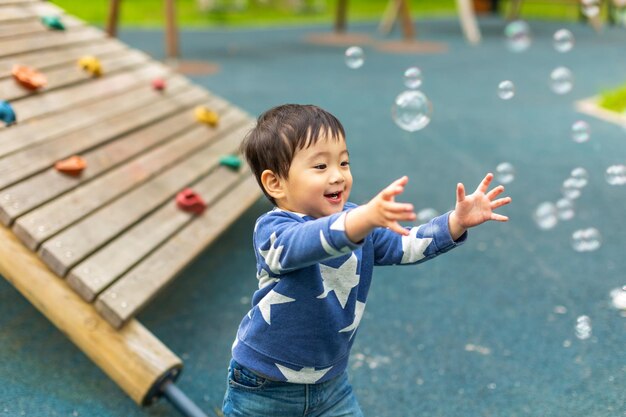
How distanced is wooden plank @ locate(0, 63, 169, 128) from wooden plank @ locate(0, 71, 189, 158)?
35mm

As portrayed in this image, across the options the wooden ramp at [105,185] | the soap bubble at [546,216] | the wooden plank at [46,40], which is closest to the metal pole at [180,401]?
the wooden ramp at [105,185]

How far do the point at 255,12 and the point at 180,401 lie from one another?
17118 mm

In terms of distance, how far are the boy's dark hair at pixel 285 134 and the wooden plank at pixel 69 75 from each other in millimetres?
2105

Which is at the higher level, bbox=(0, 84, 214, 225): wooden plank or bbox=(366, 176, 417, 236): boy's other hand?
bbox=(366, 176, 417, 236): boy's other hand

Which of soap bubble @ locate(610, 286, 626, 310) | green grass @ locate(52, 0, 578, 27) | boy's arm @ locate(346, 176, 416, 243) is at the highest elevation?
boy's arm @ locate(346, 176, 416, 243)

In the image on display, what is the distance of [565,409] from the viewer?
283 cm

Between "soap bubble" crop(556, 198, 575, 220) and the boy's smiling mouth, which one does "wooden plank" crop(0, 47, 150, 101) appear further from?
"soap bubble" crop(556, 198, 575, 220)

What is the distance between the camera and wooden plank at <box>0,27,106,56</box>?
395 cm

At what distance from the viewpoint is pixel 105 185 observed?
11.2 feet

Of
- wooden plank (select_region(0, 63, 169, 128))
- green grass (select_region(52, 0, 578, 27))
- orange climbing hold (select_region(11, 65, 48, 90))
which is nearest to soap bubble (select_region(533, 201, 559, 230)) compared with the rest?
wooden plank (select_region(0, 63, 169, 128))

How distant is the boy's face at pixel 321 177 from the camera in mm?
1793

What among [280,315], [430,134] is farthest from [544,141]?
[280,315]

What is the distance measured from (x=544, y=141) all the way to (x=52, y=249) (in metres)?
5.35

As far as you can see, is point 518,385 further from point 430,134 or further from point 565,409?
point 430,134
